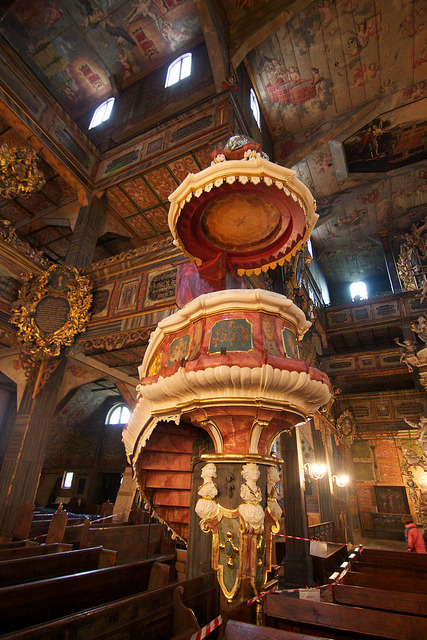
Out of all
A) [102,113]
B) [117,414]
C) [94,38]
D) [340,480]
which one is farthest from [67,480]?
[94,38]

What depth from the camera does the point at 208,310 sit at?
259 centimetres

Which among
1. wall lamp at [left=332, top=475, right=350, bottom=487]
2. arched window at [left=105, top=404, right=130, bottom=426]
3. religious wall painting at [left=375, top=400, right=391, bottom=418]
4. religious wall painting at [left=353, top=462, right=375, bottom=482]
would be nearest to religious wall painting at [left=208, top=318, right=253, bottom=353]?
wall lamp at [left=332, top=475, right=350, bottom=487]

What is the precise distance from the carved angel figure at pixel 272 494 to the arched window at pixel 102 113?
440 inches

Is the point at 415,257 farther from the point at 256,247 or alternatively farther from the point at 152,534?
the point at 152,534

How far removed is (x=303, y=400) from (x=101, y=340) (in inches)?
197

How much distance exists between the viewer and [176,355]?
271cm

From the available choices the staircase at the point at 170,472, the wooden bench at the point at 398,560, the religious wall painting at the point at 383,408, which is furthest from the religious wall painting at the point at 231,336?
the religious wall painting at the point at 383,408

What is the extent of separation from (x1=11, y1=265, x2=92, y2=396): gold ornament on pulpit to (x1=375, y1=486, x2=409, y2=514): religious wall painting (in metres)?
13.9

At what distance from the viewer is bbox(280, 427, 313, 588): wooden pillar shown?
21.5 ft

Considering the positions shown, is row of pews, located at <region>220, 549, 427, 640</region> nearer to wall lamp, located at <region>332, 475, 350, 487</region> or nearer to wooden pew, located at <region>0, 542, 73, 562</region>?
wooden pew, located at <region>0, 542, 73, 562</region>

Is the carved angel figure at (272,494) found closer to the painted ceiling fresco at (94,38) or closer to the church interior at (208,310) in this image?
the church interior at (208,310)

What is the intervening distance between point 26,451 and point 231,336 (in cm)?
543

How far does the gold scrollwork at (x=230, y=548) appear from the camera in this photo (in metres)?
2.18

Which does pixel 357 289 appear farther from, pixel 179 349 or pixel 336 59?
pixel 179 349
